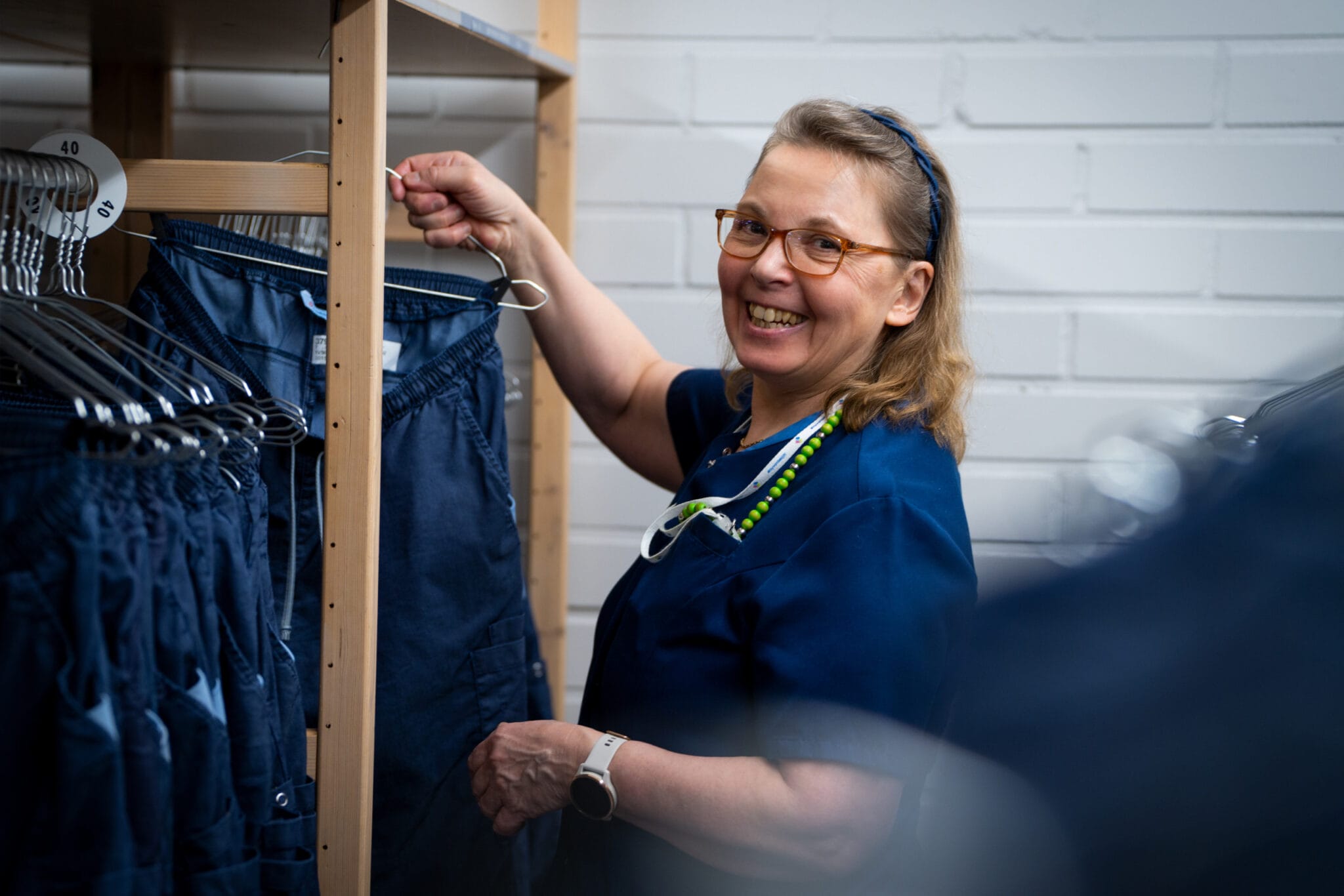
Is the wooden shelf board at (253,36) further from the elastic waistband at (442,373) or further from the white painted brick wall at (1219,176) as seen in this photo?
the white painted brick wall at (1219,176)

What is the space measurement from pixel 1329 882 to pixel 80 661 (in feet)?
2.41

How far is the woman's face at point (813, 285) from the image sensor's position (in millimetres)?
1095

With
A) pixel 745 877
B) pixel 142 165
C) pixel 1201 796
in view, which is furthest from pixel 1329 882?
pixel 142 165

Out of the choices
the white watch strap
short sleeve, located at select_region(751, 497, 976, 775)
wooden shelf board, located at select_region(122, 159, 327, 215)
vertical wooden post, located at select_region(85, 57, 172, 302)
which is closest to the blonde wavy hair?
short sleeve, located at select_region(751, 497, 976, 775)

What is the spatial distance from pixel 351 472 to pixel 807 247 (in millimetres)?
546

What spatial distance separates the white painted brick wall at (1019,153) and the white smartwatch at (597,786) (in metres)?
0.80

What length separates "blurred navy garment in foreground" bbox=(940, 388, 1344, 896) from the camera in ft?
1.36

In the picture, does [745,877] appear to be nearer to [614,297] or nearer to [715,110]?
[614,297]

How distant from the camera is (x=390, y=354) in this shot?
4.22ft

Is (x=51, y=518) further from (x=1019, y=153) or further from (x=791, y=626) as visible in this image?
(x=1019, y=153)

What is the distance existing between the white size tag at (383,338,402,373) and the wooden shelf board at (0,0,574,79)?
1.14 ft

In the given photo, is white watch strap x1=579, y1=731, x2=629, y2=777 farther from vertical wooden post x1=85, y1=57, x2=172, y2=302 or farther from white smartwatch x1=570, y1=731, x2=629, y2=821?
vertical wooden post x1=85, y1=57, x2=172, y2=302

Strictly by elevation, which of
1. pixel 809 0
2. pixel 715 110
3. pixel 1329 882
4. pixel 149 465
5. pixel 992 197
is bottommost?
pixel 1329 882

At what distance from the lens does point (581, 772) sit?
0.99 metres
